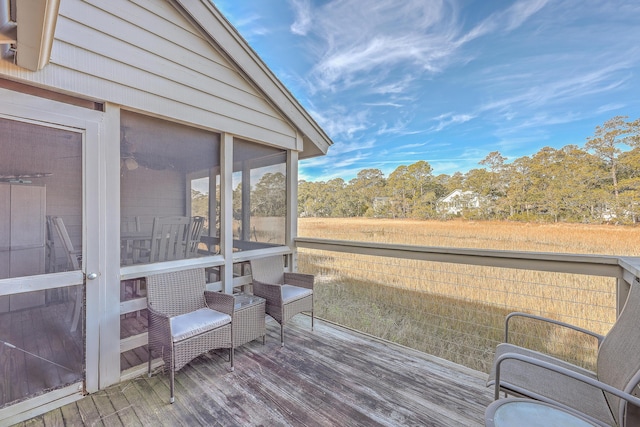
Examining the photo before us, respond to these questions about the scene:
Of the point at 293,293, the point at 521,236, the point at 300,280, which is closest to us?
the point at 293,293

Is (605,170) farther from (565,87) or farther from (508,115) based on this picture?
(508,115)

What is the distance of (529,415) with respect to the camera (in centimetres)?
117

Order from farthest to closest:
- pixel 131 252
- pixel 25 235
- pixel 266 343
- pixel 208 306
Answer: pixel 266 343 → pixel 208 306 → pixel 131 252 → pixel 25 235

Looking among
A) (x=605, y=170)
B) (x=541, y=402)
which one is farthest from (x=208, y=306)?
(x=605, y=170)

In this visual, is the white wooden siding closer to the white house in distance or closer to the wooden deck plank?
the white house in distance

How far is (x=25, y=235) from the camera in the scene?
6.07ft

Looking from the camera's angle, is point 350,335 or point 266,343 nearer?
point 266,343

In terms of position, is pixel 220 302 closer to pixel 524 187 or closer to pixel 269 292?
pixel 269 292

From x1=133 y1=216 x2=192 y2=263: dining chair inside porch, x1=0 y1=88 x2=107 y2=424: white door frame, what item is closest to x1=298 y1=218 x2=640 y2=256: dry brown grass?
x1=133 y1=216 x2=192 y2=263: dining chair inside porch

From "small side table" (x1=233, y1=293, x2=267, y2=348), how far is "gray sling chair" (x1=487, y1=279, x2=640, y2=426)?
212 centimetres

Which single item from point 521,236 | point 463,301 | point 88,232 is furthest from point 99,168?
point 521,236

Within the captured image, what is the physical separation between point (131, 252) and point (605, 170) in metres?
12.4

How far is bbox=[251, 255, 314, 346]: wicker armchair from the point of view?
2.90 m

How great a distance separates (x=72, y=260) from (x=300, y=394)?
6.71 ft
